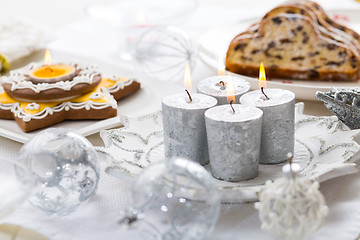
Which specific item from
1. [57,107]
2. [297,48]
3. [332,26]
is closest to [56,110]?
[57,107]

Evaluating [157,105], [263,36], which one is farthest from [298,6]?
[157,105]

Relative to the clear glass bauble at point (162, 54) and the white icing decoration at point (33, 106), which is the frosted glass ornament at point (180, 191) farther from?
the clear glass bauble at point (162, 54)

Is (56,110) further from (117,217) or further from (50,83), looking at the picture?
(117,217)

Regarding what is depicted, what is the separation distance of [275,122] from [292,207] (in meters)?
0.18

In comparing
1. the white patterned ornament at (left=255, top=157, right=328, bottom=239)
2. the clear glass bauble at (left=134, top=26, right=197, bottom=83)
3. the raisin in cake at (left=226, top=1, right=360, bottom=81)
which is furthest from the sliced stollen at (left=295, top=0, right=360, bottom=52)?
the white patterned ornament at (left=255, top=157, right=328, bottom=239)

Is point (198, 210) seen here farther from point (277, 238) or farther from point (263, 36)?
point (263, 36)

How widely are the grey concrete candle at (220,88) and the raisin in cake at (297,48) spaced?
33 cm

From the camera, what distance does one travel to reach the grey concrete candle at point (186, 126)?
2.31ft

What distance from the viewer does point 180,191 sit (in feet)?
1.97

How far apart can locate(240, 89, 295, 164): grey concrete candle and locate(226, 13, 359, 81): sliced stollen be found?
368 mm

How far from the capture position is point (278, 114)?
715mm

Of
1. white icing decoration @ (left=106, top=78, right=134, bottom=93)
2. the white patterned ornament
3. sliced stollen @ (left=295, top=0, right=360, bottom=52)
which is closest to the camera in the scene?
the white patterned ornament

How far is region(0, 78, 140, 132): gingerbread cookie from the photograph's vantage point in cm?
90

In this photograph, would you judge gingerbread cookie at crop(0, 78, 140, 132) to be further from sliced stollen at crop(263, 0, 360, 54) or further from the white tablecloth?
sliced stollen at crop(263, 0, 360, 54)
